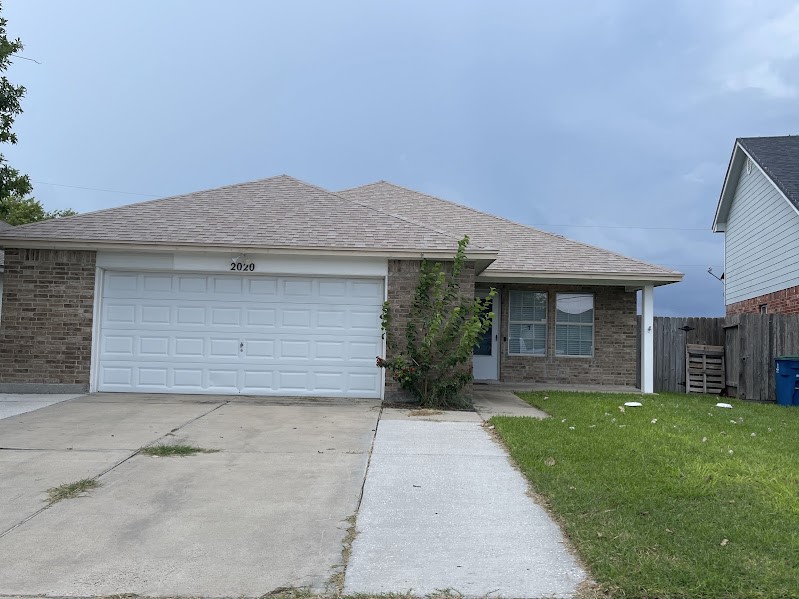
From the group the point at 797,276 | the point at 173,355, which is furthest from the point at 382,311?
the point at 797,276

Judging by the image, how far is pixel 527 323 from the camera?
16.3 m

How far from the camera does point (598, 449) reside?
7695mm

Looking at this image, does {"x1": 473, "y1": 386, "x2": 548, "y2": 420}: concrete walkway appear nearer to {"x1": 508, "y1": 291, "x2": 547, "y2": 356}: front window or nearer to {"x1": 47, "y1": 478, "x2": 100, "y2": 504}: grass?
{"x1": 508, "y1": 291, "x2": 547, "y2": 356}: front window

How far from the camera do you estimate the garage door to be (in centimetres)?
1248

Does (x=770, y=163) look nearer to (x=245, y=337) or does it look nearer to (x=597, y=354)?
(x=597, y=354)

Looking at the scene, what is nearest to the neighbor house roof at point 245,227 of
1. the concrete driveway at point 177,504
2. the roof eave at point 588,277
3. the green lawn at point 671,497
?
the roof eave at point 588,277

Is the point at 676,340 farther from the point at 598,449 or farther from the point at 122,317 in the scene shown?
the point at 122,317

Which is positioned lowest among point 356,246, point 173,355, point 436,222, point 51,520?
point 51,520

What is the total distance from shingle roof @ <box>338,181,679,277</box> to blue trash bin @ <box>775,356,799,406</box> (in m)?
3.06

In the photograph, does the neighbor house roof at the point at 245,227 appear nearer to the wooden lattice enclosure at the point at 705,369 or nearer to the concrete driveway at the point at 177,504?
the concrete driveway at the point at 177,504

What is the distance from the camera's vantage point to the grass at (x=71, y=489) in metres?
5.91

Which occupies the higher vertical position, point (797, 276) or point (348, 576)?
point (797, 276)

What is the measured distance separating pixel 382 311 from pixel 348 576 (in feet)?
27.3

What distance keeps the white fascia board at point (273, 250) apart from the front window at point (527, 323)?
439cm
